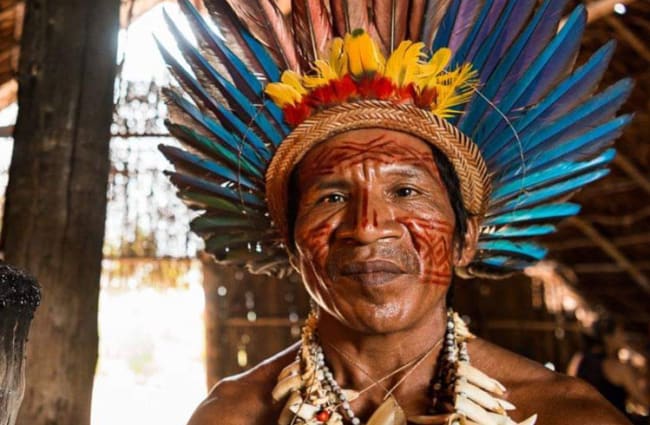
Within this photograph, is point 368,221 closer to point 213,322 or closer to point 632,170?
point 213,322

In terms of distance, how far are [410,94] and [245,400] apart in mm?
953

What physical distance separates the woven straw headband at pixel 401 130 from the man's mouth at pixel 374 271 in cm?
34

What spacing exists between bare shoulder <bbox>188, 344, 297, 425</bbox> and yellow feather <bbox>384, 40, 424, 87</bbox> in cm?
87

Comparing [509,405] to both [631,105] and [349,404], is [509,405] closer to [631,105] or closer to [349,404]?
[349,404]

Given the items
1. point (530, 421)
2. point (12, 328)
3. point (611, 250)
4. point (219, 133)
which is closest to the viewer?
point (12, 328)

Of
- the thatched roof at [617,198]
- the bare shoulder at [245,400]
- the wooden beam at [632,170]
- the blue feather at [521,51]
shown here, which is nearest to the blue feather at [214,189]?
the bare shoulder at [245,400]

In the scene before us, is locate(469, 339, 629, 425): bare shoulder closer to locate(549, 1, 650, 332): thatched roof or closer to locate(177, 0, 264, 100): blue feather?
locate(177, 0, 264, 100): blue feather

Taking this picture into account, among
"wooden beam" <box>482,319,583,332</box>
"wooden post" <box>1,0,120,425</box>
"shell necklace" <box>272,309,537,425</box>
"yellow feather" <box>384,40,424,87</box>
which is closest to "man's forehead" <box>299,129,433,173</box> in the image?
"yellow feather" <box>384,40,424,87</box>

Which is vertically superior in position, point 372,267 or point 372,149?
point 372,149

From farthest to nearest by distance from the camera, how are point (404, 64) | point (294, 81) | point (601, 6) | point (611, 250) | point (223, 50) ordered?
point (611, 250), point (601, 6), point (223, 50), point (294, 81), point (404, 64)

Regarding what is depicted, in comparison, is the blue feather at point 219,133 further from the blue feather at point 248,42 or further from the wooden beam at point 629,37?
the wooden beam at point 629,37

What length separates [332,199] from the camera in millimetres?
1920

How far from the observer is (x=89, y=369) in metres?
2.10

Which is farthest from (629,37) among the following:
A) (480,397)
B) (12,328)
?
(12,328)
